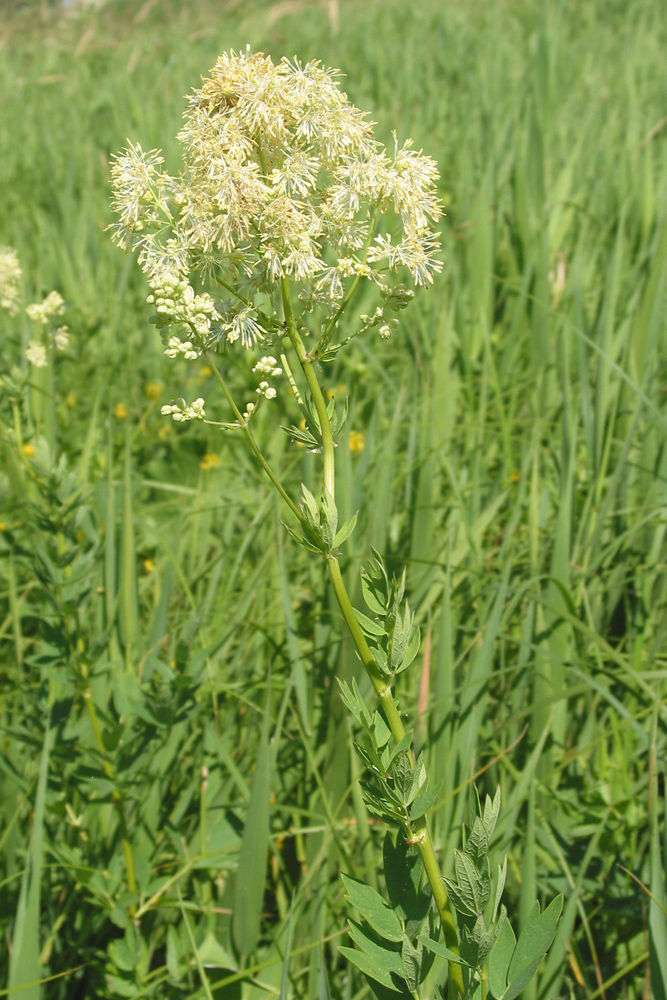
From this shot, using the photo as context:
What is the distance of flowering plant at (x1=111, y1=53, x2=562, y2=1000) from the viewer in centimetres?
75

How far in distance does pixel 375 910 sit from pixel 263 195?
0.69 meters

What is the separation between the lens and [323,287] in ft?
2.85

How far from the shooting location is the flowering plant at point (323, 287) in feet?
2.47

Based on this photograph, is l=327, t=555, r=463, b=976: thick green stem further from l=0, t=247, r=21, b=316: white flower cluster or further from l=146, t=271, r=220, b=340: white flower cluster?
l=0, t=247, r=21, b=316: white flower cluster

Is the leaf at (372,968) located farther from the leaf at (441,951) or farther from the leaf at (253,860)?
the leaf at (253,860)

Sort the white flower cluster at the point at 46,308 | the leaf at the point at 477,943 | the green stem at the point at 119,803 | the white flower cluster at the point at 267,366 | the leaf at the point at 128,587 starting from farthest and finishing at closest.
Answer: the white flower cluster at the point at 46,308 → the leaf at the point at 128,587 → the green stem at the point at 119,803 → the white flower cluster at the point at 267,366 → the leaf at the point at 477,943

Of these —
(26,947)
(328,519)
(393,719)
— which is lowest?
(26,947)

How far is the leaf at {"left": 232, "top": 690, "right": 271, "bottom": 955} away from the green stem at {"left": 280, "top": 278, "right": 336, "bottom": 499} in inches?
22.4

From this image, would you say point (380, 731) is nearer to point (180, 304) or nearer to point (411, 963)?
point (411, 963)

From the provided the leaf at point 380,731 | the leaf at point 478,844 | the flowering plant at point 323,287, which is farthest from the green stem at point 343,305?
the leaf at point 478,844

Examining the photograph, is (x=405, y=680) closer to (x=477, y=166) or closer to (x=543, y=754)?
(x=543, y=754)

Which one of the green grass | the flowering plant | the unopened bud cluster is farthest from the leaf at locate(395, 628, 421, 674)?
the unopened bud cluster

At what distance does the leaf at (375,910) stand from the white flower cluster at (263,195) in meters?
0.54

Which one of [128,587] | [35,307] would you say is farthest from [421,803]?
[35,307]
